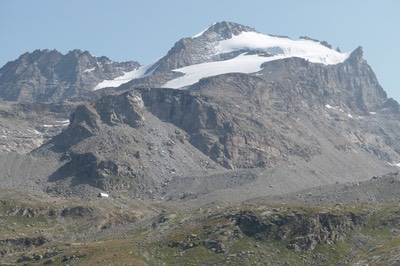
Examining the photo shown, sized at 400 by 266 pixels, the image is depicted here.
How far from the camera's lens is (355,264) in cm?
18700

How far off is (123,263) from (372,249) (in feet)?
231

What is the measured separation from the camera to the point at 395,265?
177250 mm

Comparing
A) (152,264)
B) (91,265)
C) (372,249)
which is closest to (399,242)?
(372,249)

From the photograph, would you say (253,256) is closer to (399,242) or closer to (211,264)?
(211,264)

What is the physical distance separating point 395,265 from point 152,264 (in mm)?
66983

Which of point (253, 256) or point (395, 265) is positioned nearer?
point (395, 265)

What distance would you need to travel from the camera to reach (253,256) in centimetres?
19688

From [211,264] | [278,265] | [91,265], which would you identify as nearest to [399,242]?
[278,265]

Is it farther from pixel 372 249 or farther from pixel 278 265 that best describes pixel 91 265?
pixel 372 249

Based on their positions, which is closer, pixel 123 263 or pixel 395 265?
pixel 395 265

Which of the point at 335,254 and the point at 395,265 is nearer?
the point at 395,265

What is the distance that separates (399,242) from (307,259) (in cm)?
2631

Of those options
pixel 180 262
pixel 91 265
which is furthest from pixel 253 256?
pixel 91 265

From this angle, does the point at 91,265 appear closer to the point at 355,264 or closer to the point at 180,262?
the point at 180,262
